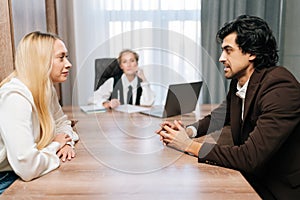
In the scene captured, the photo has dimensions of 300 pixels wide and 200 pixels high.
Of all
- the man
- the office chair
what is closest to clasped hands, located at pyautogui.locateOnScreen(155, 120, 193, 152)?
the man

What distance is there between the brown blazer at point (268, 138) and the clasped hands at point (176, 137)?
0.09m

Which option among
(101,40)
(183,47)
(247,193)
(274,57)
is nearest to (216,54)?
(183,47)

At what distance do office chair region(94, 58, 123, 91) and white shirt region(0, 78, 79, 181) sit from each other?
4.48ft

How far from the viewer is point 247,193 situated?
0.96 metres

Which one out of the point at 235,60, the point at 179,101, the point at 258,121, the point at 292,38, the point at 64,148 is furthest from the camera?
the point at 292,38

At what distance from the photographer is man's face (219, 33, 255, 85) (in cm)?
141

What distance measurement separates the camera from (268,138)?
1.16 meters

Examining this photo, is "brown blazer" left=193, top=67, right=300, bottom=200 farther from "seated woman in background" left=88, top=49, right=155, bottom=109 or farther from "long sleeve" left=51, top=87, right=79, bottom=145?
"seated woman in background" left=88, top=49, right=155, bottom=109

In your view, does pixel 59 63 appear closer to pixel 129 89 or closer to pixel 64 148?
pixel 64 148

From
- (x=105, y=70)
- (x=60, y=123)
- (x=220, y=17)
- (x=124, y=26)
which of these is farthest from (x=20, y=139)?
(x=220, y=17)

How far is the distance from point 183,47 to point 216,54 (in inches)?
16.3

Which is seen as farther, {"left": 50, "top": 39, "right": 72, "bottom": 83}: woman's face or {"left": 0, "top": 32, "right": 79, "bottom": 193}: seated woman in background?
{"left": 50, "top": 39, "right": 72, "bottom": 83}: woman's face

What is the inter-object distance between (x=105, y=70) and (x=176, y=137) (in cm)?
159

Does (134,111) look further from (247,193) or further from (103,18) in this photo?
(103,18)
